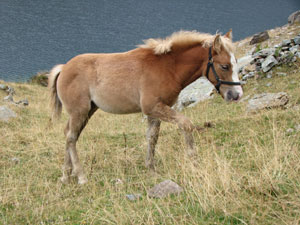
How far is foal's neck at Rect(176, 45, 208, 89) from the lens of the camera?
5.45 m

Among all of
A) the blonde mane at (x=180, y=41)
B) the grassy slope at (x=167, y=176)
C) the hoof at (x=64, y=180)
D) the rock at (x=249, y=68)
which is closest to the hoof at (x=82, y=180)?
the grassy slope at (x=167, y=176)

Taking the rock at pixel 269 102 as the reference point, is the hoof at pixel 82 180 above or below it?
below

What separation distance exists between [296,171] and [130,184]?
2452mm

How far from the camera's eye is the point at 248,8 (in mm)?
83312

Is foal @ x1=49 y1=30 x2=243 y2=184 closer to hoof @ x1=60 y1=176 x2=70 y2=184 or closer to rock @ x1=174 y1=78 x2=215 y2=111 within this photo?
hoof @ x1=60 y1=176 x2=70 y2=184

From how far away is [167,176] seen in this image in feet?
16.2

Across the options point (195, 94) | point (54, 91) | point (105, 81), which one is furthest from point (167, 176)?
point (195, 94)

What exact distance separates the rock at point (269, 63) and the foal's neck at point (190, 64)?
8264 millimetres

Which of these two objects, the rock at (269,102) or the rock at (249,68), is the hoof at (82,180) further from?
the rock at (249,68)

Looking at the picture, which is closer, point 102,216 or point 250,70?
point 102,216

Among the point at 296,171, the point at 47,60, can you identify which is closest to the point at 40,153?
the point at 296,171

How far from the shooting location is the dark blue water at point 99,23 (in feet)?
136

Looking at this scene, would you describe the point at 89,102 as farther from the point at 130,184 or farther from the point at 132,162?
the point at 130,184

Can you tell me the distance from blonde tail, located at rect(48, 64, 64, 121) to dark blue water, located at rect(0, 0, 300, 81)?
23403 mm
